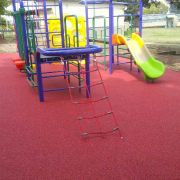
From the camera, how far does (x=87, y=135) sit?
9.94 feet

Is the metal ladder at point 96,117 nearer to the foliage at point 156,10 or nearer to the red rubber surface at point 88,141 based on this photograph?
the red rubber surface at point 88,141

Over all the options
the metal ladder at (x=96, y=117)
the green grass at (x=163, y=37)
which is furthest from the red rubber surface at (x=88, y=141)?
the green grass at (x=163, y=37)

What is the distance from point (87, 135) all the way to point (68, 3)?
23494 mm

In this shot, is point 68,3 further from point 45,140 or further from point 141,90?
point 45,140

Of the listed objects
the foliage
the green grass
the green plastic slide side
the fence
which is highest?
the foliage

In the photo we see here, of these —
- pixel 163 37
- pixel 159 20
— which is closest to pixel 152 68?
pixel 163 37

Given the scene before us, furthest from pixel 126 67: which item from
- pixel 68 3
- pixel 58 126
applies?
pixel 68 3

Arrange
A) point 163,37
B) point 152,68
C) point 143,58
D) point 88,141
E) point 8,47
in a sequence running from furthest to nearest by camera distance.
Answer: point 163,37 → point 8,47 → point 143,58 → point 152,68 → point 88,141

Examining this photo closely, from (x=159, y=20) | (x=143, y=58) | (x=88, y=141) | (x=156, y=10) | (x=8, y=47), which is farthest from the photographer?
(x=156, y=10)

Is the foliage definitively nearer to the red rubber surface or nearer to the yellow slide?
the yellow slide

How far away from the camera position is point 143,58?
5.77 m

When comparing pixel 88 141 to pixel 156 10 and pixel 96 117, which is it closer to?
pixel 96 117

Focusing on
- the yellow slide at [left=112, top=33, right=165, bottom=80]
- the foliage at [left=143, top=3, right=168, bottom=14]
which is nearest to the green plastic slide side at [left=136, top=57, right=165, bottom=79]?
the yellow slide at [left=112, top=33, right=165, bottom=80]

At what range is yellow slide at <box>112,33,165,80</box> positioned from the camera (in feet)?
17.3
